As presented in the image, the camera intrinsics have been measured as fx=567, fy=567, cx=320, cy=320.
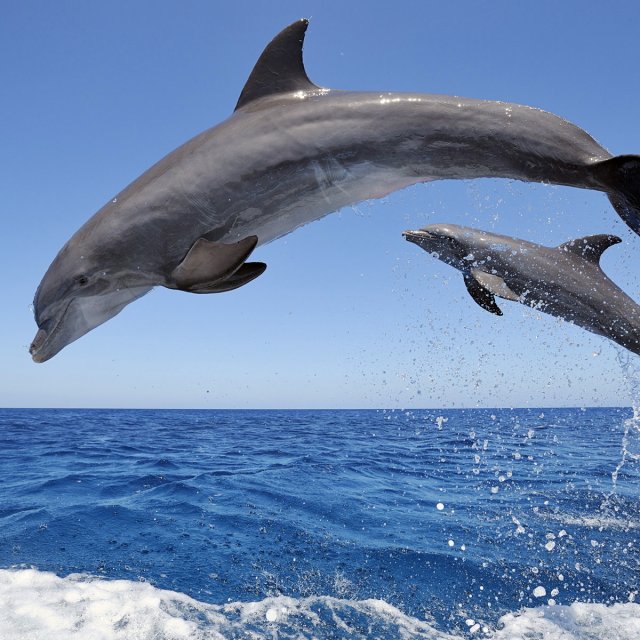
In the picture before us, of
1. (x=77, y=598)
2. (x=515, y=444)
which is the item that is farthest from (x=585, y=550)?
(x=515, y=444)

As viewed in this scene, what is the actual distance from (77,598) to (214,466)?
38.8ft

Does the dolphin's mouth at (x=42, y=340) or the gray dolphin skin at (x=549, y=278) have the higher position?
the gray dolphin skin at (x=549, y=278)

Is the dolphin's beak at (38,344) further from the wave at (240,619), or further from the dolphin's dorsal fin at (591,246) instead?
the dolphin's dorsal fin at (591,246)

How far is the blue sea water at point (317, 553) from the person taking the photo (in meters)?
6.97

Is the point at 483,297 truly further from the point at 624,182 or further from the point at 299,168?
the point at 299,168

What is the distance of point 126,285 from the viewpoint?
3.66 metres

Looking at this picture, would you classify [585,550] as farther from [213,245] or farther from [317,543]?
[213,245]

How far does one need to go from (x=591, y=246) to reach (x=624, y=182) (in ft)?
11.3

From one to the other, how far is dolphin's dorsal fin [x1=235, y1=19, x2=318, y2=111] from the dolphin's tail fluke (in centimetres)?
187

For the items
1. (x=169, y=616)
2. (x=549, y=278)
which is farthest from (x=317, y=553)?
(x=549, y=278)

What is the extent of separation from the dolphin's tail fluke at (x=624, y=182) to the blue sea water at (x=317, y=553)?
5470 millimetres

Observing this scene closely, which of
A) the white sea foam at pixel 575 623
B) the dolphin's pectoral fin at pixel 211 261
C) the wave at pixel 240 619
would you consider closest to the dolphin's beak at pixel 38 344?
the dolphin's pectoral fin at pixel 211 261

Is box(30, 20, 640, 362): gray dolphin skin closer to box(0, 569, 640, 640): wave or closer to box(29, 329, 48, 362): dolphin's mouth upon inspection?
box(29, 329, 48, 362): dolphin's mouth

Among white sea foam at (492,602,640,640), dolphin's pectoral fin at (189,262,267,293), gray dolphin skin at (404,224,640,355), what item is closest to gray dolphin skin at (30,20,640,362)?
dolphin's pectoral fin at (189,262,267,293)
